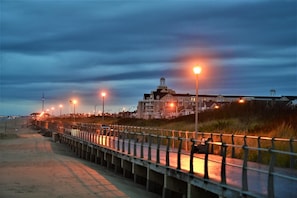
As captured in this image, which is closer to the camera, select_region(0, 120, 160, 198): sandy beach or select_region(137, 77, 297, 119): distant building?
select_region(0, 120, 160, 198): sandy beach

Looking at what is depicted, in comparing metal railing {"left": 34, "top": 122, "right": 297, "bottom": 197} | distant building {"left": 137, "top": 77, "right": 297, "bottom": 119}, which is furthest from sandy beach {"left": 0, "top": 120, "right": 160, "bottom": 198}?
distant building {"left": 137, "top": 77, "right": 297, "bottom": 119}

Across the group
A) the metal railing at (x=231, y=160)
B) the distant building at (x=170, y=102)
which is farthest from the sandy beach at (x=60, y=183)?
the distant building at (x=170, y=102)

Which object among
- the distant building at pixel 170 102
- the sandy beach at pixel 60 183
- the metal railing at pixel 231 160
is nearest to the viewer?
the metal railing at pixel 231 160

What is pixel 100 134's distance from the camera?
29.9m

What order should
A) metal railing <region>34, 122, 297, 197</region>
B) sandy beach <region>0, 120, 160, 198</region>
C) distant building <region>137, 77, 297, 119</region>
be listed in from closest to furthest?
metal railing <region>34, 122, 297, 197</region> < sandy beach <region>0, 120, 160, 198</region> < distant building <region>137, 77, 297, 119</region>

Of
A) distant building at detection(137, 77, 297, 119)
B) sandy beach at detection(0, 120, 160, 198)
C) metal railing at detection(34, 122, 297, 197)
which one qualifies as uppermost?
distant building at detection(137, 77, 297, 119)

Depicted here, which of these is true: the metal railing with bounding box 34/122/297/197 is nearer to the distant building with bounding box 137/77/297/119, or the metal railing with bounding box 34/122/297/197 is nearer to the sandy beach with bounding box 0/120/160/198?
the sandy beach with bounding box 0/120/160/198

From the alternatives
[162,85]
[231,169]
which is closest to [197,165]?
[231,169]

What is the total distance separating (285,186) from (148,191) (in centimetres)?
775

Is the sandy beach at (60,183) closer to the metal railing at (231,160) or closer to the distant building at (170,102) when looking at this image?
the metal railing at (231,160)

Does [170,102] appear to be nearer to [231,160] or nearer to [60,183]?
[60,183]

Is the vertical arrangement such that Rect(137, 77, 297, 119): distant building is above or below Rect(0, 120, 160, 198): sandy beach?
above

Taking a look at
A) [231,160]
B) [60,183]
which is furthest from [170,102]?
[231,160]

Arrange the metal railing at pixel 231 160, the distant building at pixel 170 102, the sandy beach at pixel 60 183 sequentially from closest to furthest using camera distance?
the metal railing at pixel 231 160, the sandy beach at pixel 60 183, the distant building at pixel 170 102
